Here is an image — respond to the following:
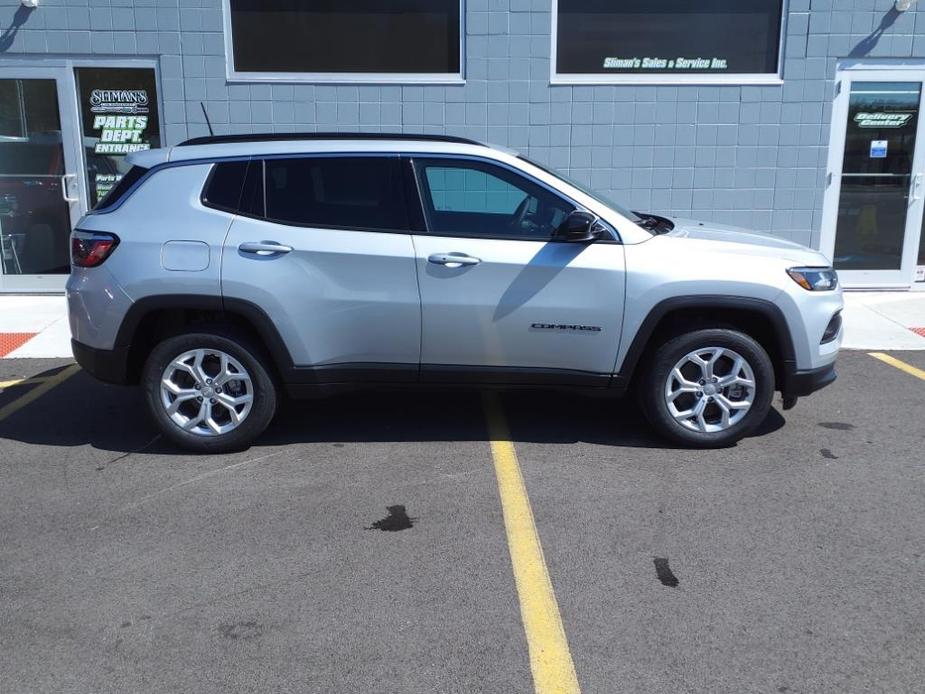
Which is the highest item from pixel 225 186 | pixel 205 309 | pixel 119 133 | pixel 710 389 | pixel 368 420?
pixel 119 133

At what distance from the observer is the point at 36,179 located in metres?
9.70

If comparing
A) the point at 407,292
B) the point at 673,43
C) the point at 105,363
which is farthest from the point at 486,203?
the point at 673,43

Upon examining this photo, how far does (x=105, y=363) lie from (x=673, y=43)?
703cm

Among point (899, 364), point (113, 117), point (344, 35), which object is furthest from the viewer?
point (113, 117)

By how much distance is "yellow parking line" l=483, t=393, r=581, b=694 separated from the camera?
315 cm

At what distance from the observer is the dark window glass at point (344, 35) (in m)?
9.41

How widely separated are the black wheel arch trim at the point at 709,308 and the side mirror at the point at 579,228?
56 centimetres

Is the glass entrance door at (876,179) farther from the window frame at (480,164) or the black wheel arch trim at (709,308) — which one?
the window frame at (480,164)

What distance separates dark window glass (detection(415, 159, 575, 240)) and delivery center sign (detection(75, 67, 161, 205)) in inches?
215

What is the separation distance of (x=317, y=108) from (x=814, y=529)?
6977 millimetres

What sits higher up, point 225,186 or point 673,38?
point 673,38

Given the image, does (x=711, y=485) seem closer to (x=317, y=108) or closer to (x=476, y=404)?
(x=476, y=404)

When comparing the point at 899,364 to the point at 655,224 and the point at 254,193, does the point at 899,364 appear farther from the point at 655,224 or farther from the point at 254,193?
the point at 254,193

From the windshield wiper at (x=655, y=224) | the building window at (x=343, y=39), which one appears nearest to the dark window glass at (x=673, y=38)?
the building window at (x=343, y=39)
